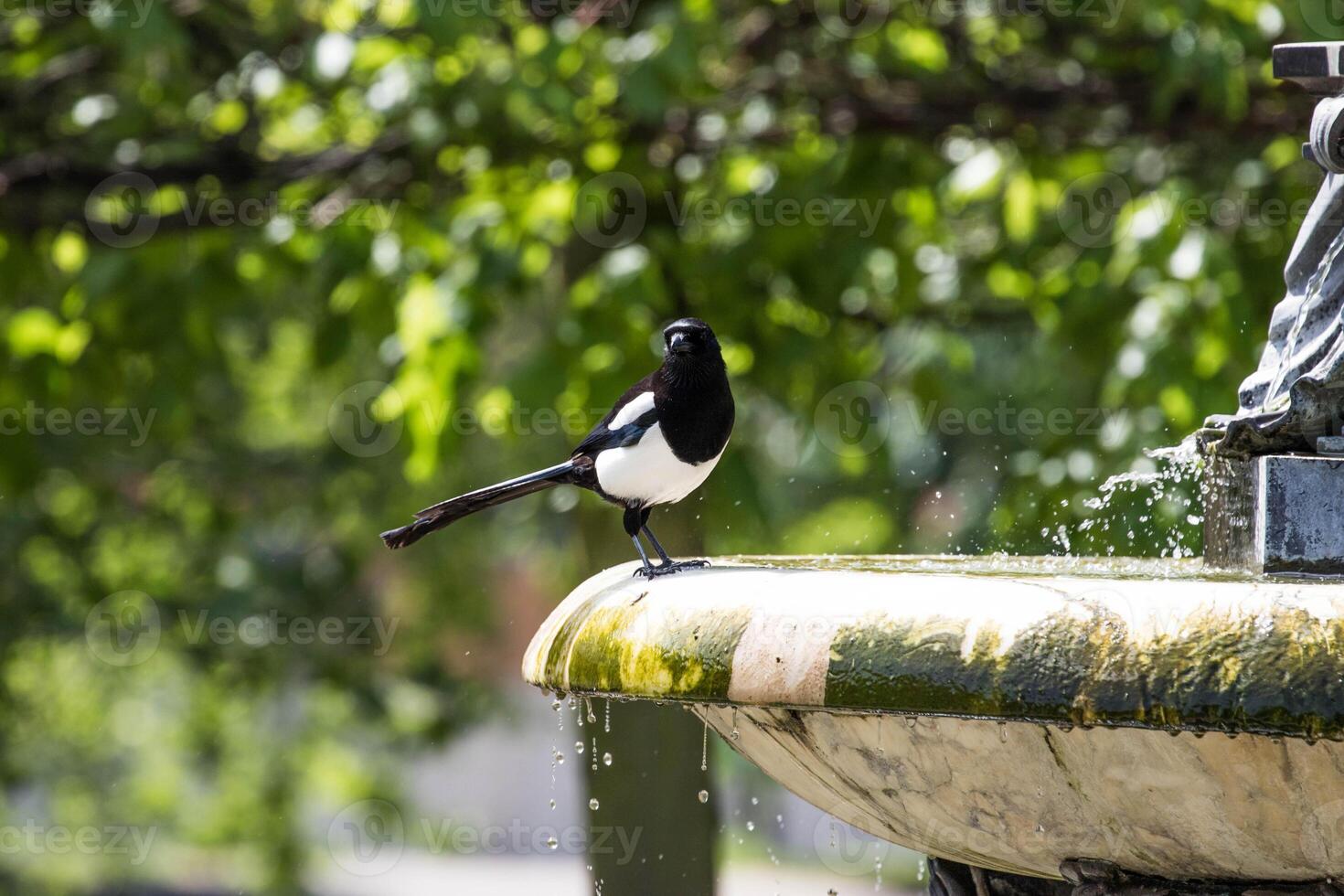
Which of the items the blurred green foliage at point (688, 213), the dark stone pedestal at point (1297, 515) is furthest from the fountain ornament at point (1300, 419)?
the blurred green foliage at point (688, 213)

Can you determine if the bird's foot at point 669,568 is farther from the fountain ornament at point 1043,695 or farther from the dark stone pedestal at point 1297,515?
the dark stone pedestal at point 1297,515

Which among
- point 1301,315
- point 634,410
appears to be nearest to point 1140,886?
point 1301,315

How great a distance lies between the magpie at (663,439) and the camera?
308 centimetres

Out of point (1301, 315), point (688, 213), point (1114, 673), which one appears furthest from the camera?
point (688, 213)

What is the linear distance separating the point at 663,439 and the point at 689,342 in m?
0.20

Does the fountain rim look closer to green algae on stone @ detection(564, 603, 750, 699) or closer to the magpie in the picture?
green algae on stone @ detection(564, 603, 750, 699)

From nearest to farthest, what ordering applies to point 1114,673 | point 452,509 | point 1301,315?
1. point 1114,673
2. point 1301,315
3. point 452,509

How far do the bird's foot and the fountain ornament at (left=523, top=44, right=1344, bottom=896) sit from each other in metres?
A: 0.13

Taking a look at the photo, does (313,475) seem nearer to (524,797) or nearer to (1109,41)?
(1109,41)

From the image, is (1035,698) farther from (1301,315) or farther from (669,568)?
(1301,315)

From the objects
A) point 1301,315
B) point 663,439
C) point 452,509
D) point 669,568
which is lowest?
point 669,568

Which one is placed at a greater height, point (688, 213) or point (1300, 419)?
point (688, 213)

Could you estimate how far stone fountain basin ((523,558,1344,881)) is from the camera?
1846mm

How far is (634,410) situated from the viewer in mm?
3195
